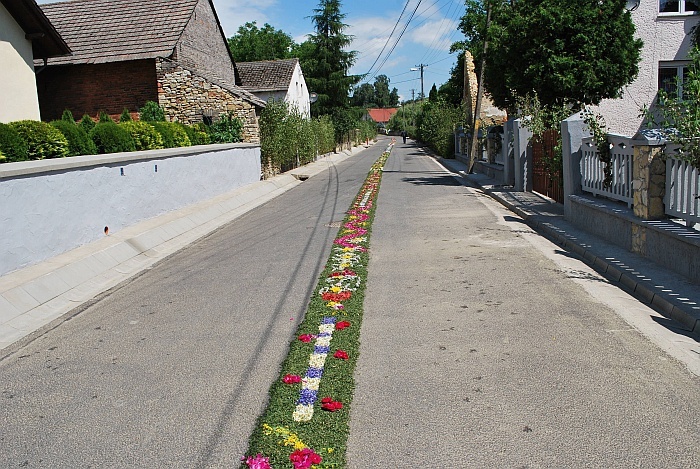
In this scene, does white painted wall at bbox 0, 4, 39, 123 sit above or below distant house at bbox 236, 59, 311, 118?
below

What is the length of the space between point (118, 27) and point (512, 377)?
88.0 ft

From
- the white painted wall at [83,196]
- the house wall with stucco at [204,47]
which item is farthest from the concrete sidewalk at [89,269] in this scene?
the house wall with stucco at [204,47]

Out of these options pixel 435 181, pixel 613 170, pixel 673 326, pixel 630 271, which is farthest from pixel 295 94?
pixel 673 326

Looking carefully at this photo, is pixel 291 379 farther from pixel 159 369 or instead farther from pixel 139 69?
pixel 139 69

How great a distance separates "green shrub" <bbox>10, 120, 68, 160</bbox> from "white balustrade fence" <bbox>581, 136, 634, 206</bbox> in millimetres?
9650

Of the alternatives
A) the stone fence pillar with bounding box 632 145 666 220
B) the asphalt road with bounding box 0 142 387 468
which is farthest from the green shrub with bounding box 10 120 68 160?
the stone fence pillar with bounding box 632 145 666 220

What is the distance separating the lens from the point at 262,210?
16.7 m

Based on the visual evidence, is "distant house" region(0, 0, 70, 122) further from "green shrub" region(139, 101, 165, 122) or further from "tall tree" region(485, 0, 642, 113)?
"tall tree" region(485, 0, 642, 113)

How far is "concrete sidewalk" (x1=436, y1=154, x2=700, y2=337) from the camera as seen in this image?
6055 millimetres

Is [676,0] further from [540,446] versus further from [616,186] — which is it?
[540,446]

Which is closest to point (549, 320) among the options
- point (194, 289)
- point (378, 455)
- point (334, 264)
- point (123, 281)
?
point (378, 455)

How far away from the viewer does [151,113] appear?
23594 mm

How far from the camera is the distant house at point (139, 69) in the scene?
24.7m

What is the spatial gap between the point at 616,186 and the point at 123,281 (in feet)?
24.5
